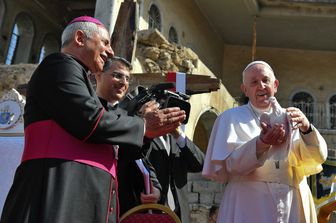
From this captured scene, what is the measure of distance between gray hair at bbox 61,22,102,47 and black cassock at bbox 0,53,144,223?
221 millimetres

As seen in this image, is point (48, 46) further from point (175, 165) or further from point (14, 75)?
point (175, 165)

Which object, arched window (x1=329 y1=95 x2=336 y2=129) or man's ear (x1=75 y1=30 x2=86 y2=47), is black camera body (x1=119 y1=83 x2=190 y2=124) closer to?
man's ear (x1=75 y1=30 x2=86 y2=47)

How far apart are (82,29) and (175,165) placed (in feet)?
5.20

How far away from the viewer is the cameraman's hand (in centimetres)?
237

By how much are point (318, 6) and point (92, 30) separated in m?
16.4

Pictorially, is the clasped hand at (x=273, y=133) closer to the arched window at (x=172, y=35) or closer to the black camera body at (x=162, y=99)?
the black camera body at (x=162, y=99)

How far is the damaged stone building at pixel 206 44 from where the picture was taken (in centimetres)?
997

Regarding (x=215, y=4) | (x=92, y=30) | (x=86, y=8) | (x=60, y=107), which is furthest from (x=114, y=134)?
(x=215, y=4)

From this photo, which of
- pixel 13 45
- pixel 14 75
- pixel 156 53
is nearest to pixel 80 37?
pixel 156 53

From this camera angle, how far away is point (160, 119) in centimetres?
237

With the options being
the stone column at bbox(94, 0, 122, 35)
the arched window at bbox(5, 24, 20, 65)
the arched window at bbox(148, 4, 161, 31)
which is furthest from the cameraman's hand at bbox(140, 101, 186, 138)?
the arched window at bbox(5, 24, 20, 65)

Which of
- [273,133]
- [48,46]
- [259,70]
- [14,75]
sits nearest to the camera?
[273,133]

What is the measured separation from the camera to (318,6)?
17.2 m

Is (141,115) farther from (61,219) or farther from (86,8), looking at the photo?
(86,8)
